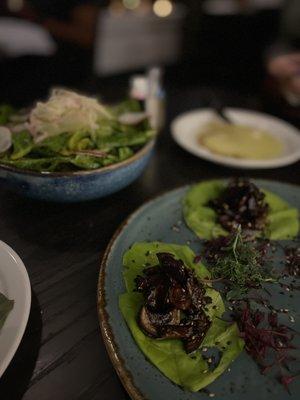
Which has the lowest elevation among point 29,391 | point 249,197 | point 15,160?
point 29,391

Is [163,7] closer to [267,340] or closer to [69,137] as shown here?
[69,137]

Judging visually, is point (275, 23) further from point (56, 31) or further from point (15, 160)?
point (15, 160)

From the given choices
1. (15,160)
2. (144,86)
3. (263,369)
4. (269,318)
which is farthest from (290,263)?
(144,86)

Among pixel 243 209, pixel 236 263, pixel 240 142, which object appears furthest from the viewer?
pixel 240 142

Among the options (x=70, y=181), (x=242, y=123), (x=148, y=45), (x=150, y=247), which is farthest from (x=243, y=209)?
(x=148, y=45)

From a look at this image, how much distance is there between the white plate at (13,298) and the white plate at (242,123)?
102 centimetres

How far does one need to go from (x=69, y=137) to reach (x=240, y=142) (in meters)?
0.90

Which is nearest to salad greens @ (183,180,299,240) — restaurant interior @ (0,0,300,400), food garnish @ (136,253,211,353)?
restaurant interior @ (0,0,300,400)

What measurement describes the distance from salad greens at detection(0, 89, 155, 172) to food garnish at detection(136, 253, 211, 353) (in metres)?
0.49

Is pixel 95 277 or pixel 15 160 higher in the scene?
pixel 15 160

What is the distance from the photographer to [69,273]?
3.71ft

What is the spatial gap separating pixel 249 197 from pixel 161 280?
21.8 inches

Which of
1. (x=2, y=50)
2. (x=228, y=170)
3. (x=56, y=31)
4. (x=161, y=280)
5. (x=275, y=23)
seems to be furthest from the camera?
(x=275, y=23)

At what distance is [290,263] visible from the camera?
1.19 meters
